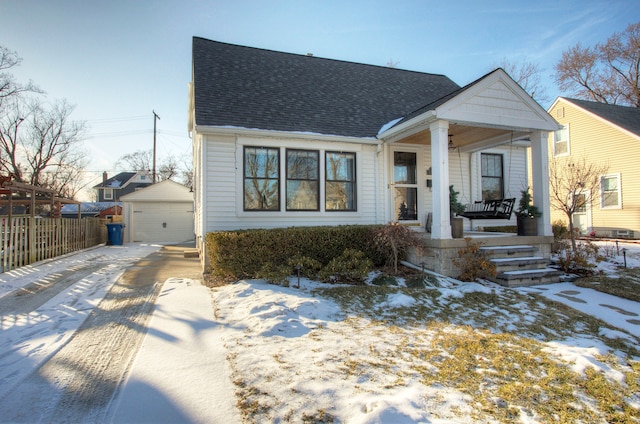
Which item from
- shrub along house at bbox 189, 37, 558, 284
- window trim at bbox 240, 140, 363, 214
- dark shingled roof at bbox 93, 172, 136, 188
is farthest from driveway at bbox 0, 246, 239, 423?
dark shingled roof at bbox 93, 172, 136, 188

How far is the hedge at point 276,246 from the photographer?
6.27 meters

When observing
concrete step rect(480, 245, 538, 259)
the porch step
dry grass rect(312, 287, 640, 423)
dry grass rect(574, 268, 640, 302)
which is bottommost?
dry grass rect(312, 287, 640, 423)

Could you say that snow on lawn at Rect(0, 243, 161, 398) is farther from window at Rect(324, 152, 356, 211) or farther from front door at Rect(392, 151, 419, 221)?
front door at Rect(392, 151, 419, 221)

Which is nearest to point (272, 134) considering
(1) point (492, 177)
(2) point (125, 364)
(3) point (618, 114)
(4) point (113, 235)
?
(2) point (125, 364)

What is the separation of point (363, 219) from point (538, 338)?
16.9ft

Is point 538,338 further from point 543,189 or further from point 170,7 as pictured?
point 170,7

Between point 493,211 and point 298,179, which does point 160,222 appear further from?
point 493,211

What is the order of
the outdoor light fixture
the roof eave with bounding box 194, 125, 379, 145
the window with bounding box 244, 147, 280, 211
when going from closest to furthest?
the roof eave with bounding box 194, 125, 379, 145 < the window with bounding box 244, 147, 280, 211 < the outdoor light fixture

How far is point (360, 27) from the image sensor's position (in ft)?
34.2

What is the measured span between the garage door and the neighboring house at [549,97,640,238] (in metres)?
19.1

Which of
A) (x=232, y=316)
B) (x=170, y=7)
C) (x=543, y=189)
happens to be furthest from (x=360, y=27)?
(x=232, y=316)

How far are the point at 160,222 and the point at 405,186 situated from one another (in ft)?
46.3

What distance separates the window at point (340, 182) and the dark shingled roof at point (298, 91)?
640 mm

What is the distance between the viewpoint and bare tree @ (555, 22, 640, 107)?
2286 cm
